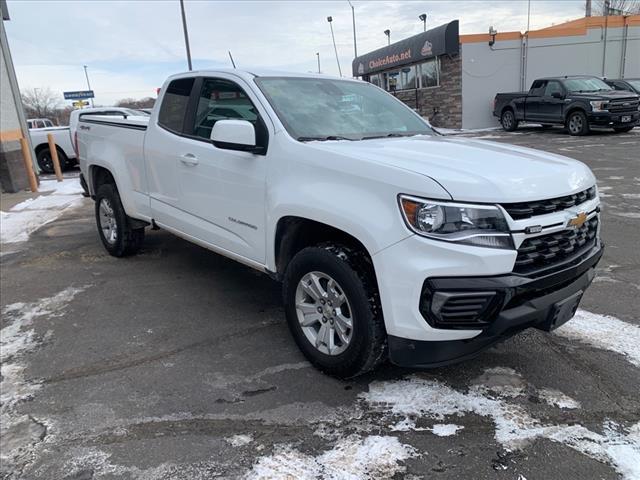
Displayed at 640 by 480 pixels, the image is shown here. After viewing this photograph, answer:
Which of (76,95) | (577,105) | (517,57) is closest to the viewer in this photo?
Result: (577,105)

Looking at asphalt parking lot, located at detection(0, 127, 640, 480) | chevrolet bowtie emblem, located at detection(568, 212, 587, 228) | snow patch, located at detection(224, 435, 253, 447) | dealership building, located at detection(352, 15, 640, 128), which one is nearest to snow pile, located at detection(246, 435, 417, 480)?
asphalt parking lot, located at detection(0, 127, 640, 480)

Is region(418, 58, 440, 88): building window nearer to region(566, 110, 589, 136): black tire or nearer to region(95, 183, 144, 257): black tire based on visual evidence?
region(566, 110, 589, 136): black tire

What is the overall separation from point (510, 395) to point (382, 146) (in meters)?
1.64

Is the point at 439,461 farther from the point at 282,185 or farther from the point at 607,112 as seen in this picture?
the point at 607,112

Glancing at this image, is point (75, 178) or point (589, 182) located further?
point (75, 178)

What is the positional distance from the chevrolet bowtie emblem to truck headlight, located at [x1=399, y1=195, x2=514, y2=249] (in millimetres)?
530

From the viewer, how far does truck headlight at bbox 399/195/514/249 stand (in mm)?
2531

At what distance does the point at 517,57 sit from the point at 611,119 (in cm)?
858

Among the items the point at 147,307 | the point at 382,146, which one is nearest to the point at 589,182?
the point at 382,146

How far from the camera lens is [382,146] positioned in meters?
3.30

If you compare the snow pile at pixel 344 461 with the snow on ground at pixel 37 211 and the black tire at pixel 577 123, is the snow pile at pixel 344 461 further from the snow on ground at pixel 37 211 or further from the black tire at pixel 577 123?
the black tire at pixel 577 123

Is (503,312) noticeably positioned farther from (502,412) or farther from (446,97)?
(446,97)

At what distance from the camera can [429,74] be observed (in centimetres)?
2627

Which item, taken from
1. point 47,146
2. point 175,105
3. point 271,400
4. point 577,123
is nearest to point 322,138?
point 271,400
